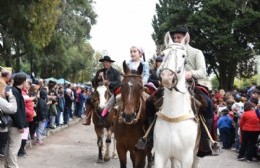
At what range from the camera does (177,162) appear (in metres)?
7.45

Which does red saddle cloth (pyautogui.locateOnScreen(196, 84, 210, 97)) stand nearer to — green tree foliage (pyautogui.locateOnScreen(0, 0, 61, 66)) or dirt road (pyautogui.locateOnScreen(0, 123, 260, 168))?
dirt road (pyautogui.locateOnScreen(0, 123, 260, 168))

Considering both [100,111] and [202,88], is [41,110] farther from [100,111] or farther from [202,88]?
[202,88]

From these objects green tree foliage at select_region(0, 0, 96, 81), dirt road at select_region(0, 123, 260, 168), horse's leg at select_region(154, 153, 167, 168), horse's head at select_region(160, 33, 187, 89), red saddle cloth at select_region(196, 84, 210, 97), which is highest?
green tree foliage at select_region(0, 0, 96, 81)

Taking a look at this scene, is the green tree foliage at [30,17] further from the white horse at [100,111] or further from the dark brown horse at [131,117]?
the dark brown horse at [131,117]

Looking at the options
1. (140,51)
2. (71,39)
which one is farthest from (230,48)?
(140,51)

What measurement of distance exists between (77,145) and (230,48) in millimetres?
27569

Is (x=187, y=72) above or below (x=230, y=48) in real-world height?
below

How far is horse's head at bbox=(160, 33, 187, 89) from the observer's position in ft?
20.3

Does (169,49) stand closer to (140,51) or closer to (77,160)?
(140,51)

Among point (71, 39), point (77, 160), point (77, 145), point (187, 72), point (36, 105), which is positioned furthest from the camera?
point (71, 39)

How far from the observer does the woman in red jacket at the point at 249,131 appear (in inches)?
619

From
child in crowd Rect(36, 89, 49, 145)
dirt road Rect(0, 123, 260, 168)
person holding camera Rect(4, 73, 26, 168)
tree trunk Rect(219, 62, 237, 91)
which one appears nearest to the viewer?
person holding camera Rect(4, 73, 26, 168)

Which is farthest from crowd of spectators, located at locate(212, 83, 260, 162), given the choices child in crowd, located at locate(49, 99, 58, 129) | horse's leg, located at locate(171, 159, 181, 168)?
child in crowd, located at locate(49, 99, 58, 129)

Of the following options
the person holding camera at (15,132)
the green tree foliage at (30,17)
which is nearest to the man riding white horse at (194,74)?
the person holding camera at (15,132)
